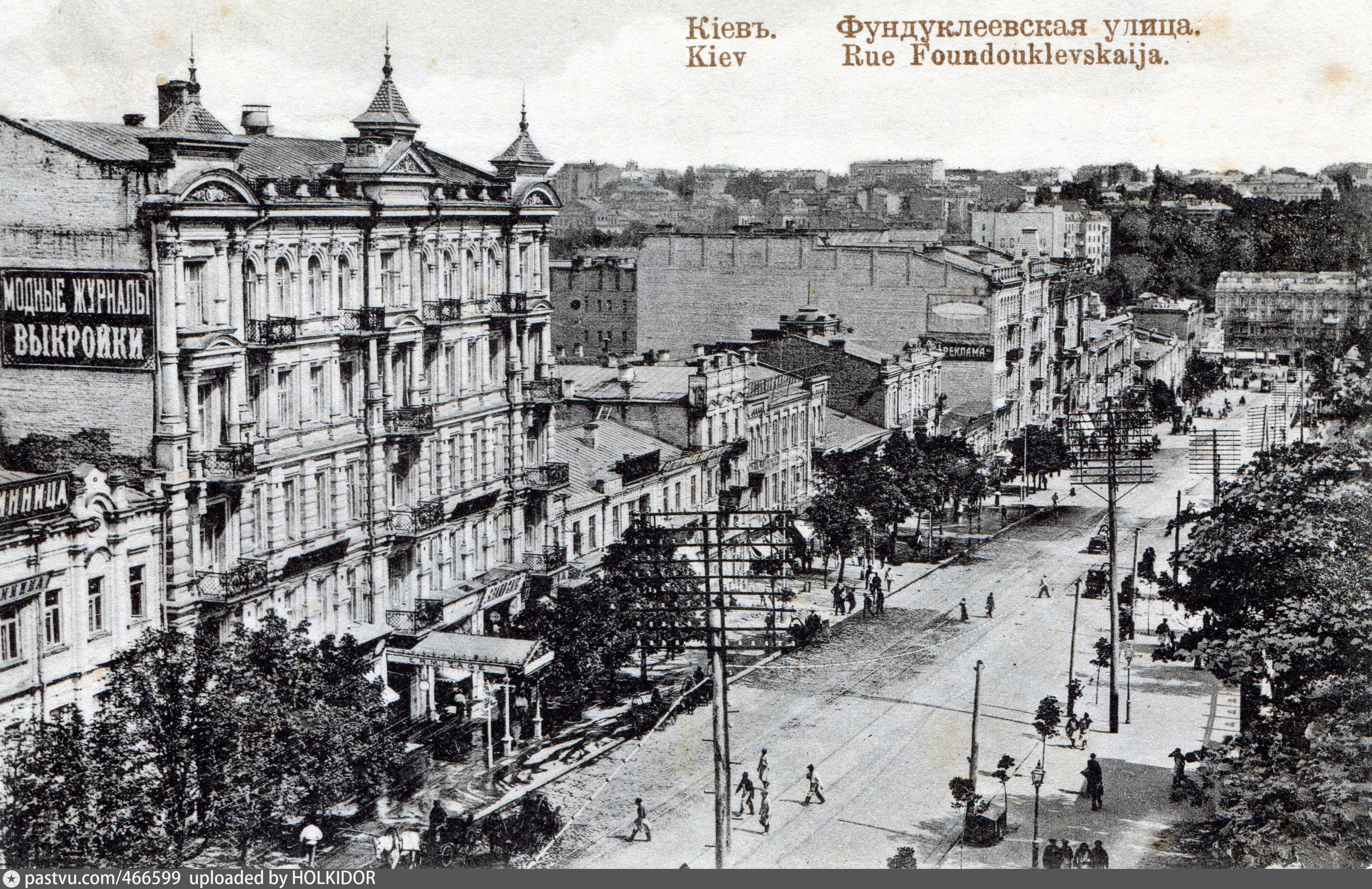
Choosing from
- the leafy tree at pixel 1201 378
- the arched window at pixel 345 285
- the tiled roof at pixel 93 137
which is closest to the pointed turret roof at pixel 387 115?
the arched window at pixel 345 285

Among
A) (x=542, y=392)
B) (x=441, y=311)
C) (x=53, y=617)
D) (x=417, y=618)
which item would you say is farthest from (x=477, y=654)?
(x=542, y=392)

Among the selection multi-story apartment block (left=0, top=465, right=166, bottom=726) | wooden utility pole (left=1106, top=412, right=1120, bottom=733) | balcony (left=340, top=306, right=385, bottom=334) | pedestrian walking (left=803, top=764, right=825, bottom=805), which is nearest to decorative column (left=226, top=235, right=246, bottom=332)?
balcony (left=340, top=306, right=385, bottom=334)

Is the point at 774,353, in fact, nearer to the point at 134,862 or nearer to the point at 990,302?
the point at 990,302

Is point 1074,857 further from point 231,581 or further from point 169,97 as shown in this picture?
point 169,97

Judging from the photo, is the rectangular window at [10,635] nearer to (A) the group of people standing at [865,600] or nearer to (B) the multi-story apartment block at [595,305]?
(A) the group of people standing at [865,600]

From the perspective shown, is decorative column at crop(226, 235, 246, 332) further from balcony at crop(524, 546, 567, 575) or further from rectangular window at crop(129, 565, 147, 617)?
balcony at crop(524, 546, 567, 575)

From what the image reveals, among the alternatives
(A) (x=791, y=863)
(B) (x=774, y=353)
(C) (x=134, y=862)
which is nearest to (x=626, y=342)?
(B) (x=774, y=353)

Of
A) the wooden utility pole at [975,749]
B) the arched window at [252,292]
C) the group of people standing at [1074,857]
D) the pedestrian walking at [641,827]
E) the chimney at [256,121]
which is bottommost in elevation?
the pedestrian walking at [641,827]
